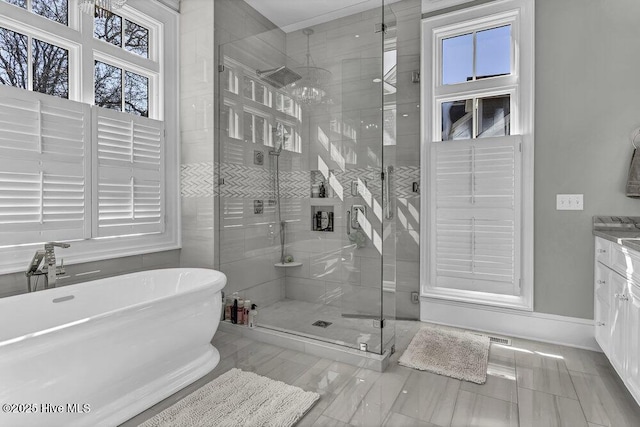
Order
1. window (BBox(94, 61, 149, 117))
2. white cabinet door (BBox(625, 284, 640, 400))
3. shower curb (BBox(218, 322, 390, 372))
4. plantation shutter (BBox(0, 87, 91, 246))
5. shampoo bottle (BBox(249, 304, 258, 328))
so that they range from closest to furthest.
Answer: white cabinet door (BBox(625, 284, 640, 400)) < plantation shutter (BBox(0, 87, 91, 246)) < shower curb (BBox(218, 322, 390, 372)) < window (BBox(94, 61, 149, 117)) < shampoo bottle (BBox(249, 304, 258, 328))

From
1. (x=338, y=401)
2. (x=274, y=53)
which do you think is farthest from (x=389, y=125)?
(x=338, y=401)

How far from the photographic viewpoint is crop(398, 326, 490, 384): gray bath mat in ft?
7.53

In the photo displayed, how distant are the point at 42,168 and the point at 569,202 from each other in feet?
12.0

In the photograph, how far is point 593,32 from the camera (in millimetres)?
2588

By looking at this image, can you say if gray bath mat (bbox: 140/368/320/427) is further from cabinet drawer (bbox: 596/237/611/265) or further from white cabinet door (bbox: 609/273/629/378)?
cabinet drawer (bbox: 596/237/611/265)

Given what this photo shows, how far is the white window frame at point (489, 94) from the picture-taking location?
9.14 feet

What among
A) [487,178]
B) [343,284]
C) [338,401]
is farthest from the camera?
[487,178]

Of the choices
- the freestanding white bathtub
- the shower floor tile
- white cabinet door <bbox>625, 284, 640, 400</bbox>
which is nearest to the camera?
the freestanding white bathtub

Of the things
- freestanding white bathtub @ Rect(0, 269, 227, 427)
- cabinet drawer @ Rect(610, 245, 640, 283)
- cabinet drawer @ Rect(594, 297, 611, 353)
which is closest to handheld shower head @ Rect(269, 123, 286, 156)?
freestanding white bathtub @ Rect(0, 269, 227, 427)

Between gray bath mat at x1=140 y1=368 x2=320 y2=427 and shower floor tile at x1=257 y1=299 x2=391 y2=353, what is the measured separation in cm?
58

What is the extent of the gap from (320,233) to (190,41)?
81.1 inches

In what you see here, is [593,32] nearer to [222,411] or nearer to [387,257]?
[387,257]

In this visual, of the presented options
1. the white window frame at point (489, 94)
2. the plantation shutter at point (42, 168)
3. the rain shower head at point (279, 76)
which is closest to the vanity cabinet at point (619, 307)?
the white window frame at point (489, 94)

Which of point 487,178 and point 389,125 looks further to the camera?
point 487,178
